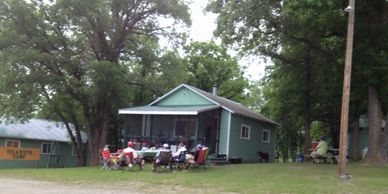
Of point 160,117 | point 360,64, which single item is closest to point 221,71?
point 160,117

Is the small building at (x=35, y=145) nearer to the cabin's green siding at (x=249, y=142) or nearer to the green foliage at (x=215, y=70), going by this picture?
the green foliage at (x=215, y=70)

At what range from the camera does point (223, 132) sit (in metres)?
31.0

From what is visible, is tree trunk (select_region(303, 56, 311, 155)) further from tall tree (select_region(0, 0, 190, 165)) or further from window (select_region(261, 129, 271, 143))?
tall tree (select_region(0, 0, 190, 165))

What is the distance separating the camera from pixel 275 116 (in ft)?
136

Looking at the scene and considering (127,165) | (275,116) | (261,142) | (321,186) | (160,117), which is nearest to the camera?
(321,186)

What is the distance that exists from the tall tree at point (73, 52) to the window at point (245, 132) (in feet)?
25.8

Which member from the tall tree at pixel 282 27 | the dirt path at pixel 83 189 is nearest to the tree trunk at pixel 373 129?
the tall tree at pixel 282 27

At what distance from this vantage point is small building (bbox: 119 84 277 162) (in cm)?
3039

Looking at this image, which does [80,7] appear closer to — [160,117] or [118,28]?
[118,28]

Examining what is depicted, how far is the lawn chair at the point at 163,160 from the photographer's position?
2314 centimetres

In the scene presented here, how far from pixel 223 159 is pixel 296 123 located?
1338cm

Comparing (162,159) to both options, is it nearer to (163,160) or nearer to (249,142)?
(163,160)

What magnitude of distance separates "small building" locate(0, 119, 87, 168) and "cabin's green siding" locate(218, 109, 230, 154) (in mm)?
16456

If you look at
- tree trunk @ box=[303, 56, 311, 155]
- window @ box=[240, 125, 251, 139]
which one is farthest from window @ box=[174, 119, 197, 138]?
tree trunk @ box=[303, 56, 311, 155]
